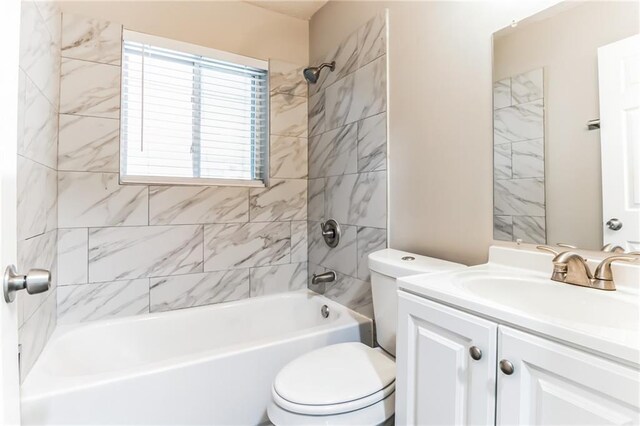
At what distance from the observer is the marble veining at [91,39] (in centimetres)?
180

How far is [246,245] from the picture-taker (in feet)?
7.52

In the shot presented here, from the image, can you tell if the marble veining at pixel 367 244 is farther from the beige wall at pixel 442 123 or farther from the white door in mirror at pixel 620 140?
the white door in mirror at pixel 620 140

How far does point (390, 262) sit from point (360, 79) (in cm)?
114

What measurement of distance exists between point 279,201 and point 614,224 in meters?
1.85

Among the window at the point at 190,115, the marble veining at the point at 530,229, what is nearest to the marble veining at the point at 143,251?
the window at the point at 190,115

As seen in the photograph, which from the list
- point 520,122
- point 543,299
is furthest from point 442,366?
point 520,122

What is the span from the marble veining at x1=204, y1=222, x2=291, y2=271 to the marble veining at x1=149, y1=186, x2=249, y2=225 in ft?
0.25

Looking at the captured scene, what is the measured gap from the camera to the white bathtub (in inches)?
47.7

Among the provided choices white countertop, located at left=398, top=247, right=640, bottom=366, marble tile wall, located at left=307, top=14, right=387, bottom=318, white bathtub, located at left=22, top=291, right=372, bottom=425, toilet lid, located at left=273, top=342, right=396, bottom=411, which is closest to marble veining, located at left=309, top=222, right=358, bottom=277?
marble tile wall, located at left=307, top=14, right=387, bottom=318

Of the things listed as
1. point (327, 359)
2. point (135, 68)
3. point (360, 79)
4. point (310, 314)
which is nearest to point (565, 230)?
point (327, 359)

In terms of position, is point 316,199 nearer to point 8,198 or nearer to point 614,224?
point 614,224

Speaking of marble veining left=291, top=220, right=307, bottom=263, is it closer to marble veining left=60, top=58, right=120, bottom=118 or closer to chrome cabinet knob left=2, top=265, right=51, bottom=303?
marble veining left=60, top=58, right=120, bottom=118

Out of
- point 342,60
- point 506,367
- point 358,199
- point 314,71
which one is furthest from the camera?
point 314,71

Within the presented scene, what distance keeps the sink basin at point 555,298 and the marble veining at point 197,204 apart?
5.16 ft
